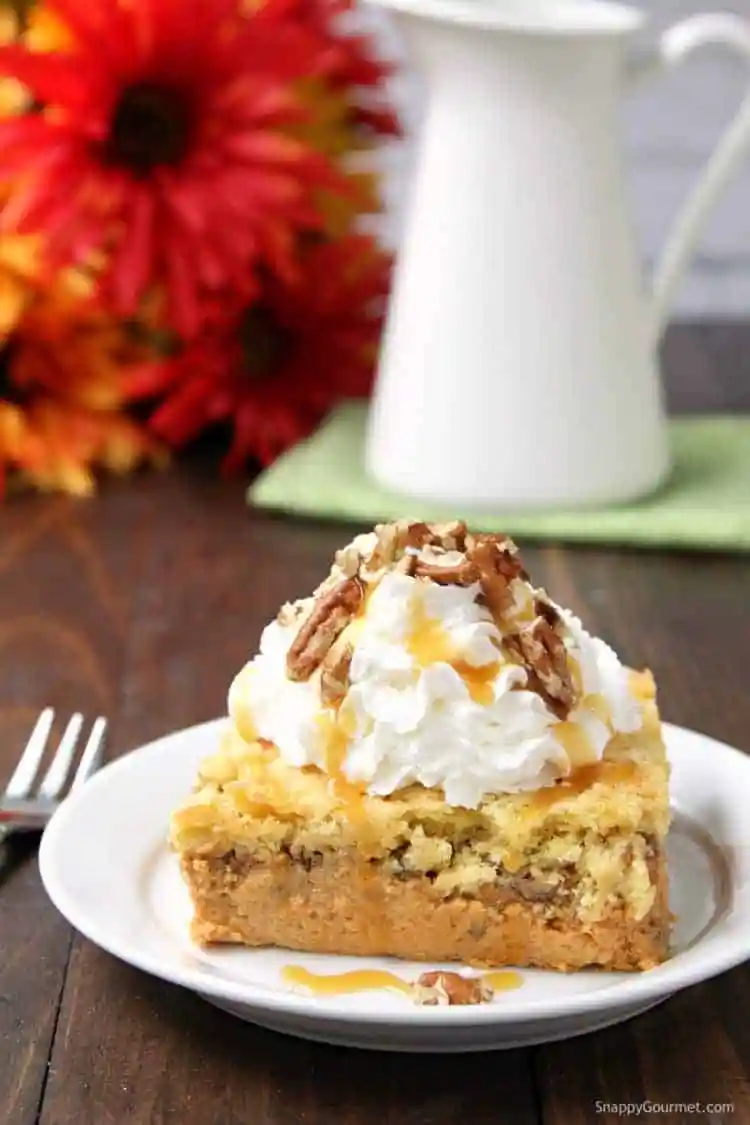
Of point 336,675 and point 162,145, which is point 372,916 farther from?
point 162,145

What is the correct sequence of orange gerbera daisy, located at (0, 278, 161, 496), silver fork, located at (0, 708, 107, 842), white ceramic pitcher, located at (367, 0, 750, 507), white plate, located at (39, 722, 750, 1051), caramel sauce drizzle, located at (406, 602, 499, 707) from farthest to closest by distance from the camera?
orange gerbera daisy, located at (0, 278, 161, 496)
white ceramic pitcher, located at (367, 0, 750, 507)
silver fork, located at (0, 708, 107, 842)
caramel sauce drizzle, located at (406, 602, 499, 707)
white plate, located at (39, 722, 750, 1051)

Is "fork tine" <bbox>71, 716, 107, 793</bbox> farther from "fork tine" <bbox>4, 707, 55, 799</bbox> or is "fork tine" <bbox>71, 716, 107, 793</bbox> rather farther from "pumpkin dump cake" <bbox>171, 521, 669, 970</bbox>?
"pumpkin dump cake" <bbox>171, 521, 669, 970</bbox>

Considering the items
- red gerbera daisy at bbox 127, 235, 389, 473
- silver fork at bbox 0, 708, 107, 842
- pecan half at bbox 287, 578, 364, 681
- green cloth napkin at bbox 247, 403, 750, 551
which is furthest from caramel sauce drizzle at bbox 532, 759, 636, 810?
red gerbera daisy at bbox 127, 235, 389, 473

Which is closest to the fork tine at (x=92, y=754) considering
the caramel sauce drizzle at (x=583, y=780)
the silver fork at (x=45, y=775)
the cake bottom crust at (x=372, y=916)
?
the silver fork at (x=45, y=775)

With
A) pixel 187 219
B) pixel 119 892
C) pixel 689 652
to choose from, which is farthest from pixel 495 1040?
pixel 187 219

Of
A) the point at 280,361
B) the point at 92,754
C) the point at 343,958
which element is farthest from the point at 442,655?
the point at 280,361

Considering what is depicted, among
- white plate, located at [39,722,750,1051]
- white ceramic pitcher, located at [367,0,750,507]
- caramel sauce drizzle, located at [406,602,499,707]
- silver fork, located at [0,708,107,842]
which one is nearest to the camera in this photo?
white plate, located at [39,722,750,1051]
